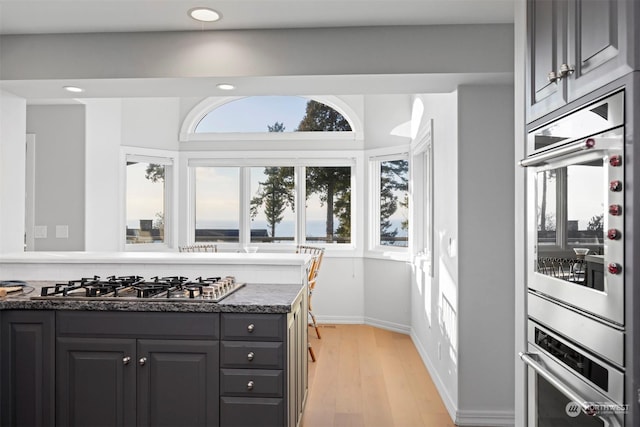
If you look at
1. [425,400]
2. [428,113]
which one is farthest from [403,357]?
[428,113]

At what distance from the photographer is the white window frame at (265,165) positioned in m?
5.62

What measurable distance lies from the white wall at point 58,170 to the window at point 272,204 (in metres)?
1.59

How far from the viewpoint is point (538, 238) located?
1656 mm

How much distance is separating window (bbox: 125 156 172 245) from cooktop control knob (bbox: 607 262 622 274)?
5.12 metres

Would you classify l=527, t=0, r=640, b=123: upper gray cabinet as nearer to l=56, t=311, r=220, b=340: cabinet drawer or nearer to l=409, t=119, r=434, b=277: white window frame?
l=56, t=311, r=220, b=340: cabinet drawer

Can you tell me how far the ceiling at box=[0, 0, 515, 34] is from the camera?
2484mm

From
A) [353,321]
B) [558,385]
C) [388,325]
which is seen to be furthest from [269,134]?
[558,385]

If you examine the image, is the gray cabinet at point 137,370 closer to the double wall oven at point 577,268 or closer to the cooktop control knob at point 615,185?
the double wall oven at point 577,268

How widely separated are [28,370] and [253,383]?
46.5 inches

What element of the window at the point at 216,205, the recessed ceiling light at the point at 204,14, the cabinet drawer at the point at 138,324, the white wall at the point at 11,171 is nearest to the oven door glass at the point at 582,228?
the cabinet drawer at the point at 138,324

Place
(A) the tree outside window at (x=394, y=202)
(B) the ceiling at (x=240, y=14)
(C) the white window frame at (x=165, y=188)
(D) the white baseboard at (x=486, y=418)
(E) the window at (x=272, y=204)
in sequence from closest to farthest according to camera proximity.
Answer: (B) the ceiling at (x=240, y=14) → (D) the white baseboard at (x=486, y=418) → (A) the tree outside window at (x=394, y=202) → (C) the white window frame at (x=165, y=188) → (E) the window at (x=272, y=204)

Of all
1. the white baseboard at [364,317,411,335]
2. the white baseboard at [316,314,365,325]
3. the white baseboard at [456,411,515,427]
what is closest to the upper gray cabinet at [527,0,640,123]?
the white baseboard at [456,411,515,427]

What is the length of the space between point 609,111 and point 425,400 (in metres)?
2.63

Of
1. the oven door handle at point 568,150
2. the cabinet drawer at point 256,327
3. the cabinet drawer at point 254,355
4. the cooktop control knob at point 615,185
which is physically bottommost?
the cabinet drawer at point 254,355
